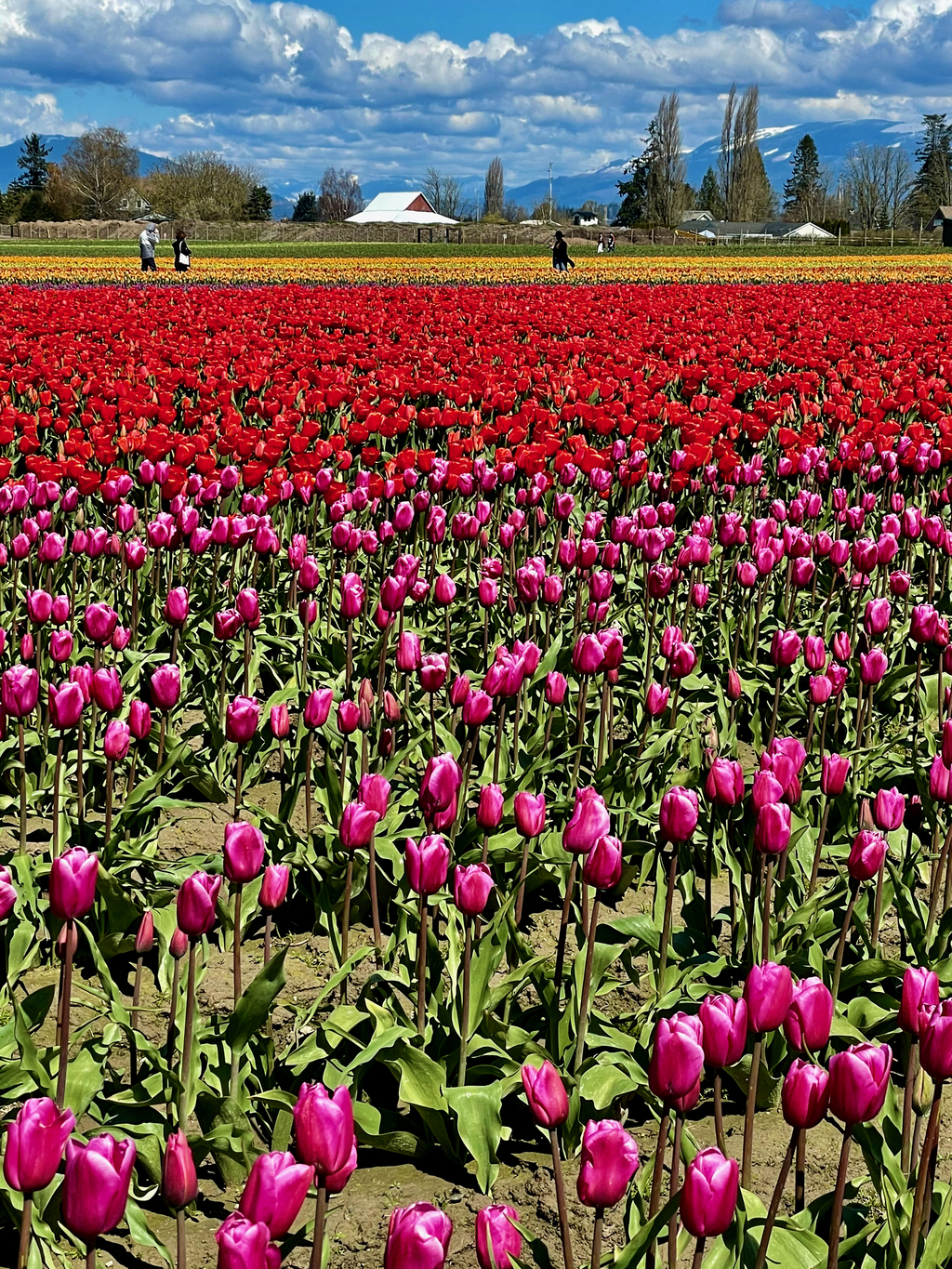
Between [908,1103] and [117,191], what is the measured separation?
123 meters

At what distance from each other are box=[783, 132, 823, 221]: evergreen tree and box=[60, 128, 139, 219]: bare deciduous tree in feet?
303

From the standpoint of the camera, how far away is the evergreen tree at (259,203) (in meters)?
126

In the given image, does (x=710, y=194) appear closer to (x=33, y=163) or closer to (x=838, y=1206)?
(x=33, y=163)

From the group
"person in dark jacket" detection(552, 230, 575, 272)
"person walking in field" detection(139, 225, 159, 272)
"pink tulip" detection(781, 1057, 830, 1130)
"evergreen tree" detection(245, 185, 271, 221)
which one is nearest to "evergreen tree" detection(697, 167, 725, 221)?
"evergreen tree" detection(245, 185, 271, 221)

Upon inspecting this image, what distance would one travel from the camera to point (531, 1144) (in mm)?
2926

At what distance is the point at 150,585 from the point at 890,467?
14.0 ft

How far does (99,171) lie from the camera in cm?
11469

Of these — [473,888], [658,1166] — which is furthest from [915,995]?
[473,888]

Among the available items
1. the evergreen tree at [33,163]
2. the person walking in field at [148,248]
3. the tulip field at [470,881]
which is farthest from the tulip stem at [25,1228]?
the evergreen tree at [33,163]

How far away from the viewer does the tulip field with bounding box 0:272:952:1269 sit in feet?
6.98

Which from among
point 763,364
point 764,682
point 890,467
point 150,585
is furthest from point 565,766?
point 763,364

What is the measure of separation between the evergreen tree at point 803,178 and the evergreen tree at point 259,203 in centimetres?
7475

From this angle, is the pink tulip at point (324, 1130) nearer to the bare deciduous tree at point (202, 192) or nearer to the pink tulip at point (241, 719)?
the pink tulip at point (241, 719)

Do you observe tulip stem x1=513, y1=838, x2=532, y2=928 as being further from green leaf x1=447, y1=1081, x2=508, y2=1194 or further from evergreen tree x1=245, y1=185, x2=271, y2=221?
evergreen tree x1=245, y1=185, x2=271, y2=221
